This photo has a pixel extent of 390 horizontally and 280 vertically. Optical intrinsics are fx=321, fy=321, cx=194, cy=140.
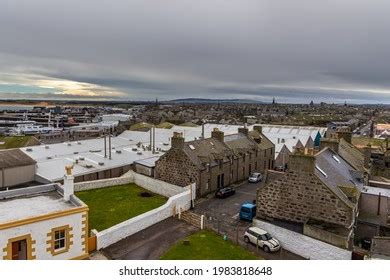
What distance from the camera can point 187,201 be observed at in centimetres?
2378

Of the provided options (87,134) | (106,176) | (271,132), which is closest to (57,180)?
(106,176)

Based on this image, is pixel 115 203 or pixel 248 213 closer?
pixel 248 213

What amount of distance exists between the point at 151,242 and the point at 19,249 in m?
6.43

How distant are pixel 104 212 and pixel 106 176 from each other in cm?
1004

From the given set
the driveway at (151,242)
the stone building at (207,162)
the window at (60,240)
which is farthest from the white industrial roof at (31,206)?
the stone building at (207,162)

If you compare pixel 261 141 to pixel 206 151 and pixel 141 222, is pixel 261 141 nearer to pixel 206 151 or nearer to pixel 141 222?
pixel 206 151

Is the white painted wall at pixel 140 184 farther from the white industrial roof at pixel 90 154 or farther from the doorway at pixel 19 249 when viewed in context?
the doorway at pixel 19 249

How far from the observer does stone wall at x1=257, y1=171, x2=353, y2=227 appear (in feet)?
56.2

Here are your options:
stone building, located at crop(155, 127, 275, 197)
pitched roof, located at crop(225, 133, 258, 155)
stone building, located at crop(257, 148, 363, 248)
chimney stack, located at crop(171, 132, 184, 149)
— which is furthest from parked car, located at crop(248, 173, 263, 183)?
stone building, located at crop(257, 148, 363, 248)

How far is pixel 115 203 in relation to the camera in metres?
23.5

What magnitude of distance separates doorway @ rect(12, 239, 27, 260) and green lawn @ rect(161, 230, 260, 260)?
19.8ft

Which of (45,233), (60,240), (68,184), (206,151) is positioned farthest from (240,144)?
(45,233)

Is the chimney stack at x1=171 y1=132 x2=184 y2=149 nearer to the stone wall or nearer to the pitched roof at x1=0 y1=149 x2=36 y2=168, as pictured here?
the stone wall
